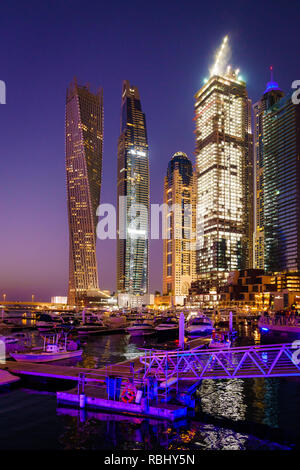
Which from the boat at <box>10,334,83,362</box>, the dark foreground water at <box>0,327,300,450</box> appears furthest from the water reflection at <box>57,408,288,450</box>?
the boat at <box>10,334,83,362</box>

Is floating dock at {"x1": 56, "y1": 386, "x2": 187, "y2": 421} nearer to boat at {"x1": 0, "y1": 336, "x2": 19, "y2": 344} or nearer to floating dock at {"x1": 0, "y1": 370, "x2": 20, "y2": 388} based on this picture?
floating dock at {"x1": 0, "y1": 370, "x2": 20, "y2": 388}

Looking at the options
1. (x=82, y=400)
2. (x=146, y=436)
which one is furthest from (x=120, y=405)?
(x=146, y=436)

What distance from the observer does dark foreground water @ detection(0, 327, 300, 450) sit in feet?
67.9

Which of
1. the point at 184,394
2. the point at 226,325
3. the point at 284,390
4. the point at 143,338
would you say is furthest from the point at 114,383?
the point at 226,325

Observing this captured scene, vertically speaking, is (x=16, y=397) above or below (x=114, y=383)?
below

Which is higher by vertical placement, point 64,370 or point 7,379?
point 64,370

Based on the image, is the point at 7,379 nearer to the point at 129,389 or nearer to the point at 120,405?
the point at 120,405

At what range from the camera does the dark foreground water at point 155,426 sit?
20.7 m

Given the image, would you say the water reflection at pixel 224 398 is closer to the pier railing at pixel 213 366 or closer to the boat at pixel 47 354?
the pier railing at pixel 213 366

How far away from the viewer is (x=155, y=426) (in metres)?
22.6

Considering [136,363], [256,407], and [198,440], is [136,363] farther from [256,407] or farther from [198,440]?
[198,440]

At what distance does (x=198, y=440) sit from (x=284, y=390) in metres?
17.3

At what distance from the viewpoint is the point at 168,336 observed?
86.6 meters

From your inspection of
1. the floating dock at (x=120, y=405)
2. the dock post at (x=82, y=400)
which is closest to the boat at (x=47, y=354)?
the floating dock at (x=120, y=405)
